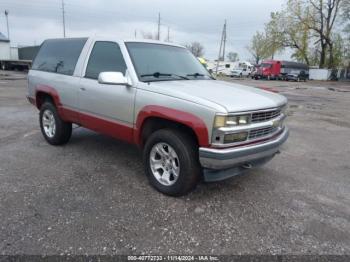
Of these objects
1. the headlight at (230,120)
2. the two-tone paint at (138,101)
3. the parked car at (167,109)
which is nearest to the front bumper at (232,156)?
the parked car at (167,109)

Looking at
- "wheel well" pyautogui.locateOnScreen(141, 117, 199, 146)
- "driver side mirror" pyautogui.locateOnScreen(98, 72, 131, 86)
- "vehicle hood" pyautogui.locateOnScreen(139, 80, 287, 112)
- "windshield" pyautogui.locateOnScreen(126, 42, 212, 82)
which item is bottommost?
"wheel well" pyautogui.locateOnScreen(141, 117, 199, 146)

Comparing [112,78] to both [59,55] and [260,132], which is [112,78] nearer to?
[260,132]

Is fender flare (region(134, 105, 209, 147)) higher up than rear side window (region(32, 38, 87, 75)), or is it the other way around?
rear side window (region(32, 38, 87, 75))

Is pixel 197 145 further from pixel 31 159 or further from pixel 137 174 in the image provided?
pixel 31 159

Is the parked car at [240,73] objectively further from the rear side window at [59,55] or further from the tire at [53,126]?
the tire at [53,126]

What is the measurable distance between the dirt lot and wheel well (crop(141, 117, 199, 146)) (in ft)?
2.27

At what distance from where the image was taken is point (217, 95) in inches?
136

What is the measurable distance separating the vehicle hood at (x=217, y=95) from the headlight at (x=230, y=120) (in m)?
0.08

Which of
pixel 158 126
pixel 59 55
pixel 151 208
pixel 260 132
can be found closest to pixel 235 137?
pixel 260 132

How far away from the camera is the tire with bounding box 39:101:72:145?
531 cm

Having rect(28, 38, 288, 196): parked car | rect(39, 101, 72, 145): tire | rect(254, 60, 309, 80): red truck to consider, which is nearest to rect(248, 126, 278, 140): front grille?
rect(28, 38, 288, 196): parked car

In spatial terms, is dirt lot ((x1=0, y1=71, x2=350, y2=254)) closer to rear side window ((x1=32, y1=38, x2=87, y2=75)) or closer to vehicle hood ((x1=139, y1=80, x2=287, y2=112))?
vehicle hood ((x1=139, y1=80, x2=287, y2=112))

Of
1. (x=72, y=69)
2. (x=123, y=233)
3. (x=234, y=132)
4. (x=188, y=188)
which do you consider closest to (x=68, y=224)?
(x=123, y=233)

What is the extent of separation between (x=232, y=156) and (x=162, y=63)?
1.83 metres
